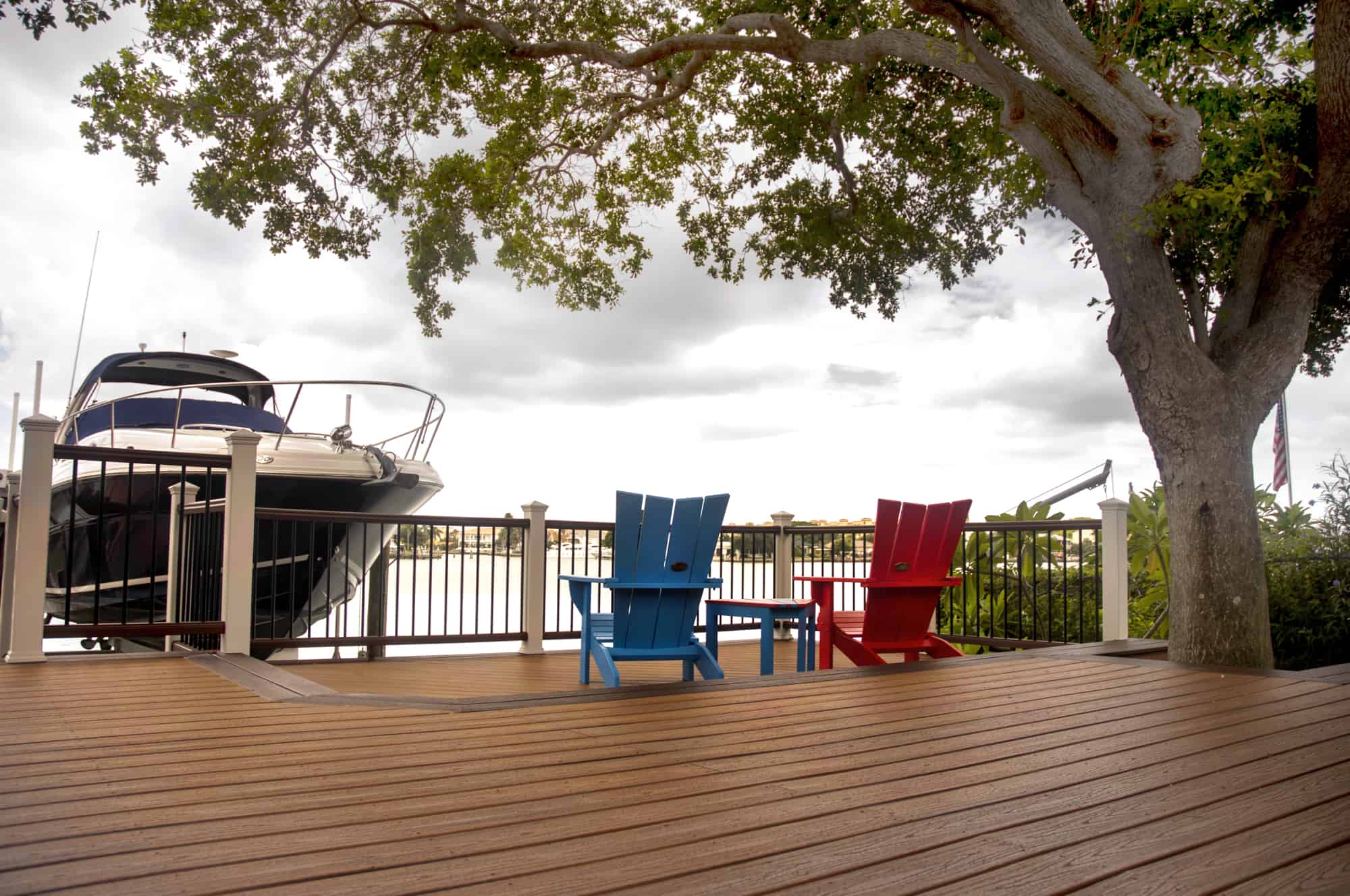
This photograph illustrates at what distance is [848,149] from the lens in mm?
11578

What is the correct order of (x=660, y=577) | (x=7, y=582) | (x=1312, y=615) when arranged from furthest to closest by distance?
1. (x=1312, y=615)
2. (x=7, y=582)
3. (x=660, y=577)

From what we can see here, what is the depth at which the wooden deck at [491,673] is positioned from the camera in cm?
552

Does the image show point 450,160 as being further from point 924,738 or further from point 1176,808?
point 1176,808

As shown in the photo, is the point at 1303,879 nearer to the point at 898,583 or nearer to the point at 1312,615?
the point at 898,583

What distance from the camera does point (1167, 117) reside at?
603 cm

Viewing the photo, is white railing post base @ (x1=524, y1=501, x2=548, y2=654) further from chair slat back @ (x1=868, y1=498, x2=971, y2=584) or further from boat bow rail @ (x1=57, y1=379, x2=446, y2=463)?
chair slat back @ (x1=868, y1=498, x2=971, y2=584)

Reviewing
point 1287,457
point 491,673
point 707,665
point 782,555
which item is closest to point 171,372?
point 491,673

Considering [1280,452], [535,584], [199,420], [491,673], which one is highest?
[1280,452]

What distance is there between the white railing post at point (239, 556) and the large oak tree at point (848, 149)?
3595 millimetres

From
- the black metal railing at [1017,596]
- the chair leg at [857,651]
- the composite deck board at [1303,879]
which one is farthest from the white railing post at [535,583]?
the composite deck board at [1303,879]

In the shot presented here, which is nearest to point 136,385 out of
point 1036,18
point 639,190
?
point 639,190

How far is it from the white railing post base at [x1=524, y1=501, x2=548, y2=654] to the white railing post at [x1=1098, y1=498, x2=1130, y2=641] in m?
4.31

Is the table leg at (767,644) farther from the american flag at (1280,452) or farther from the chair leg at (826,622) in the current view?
the american flag at (1280,452)

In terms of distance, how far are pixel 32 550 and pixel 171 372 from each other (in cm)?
646
